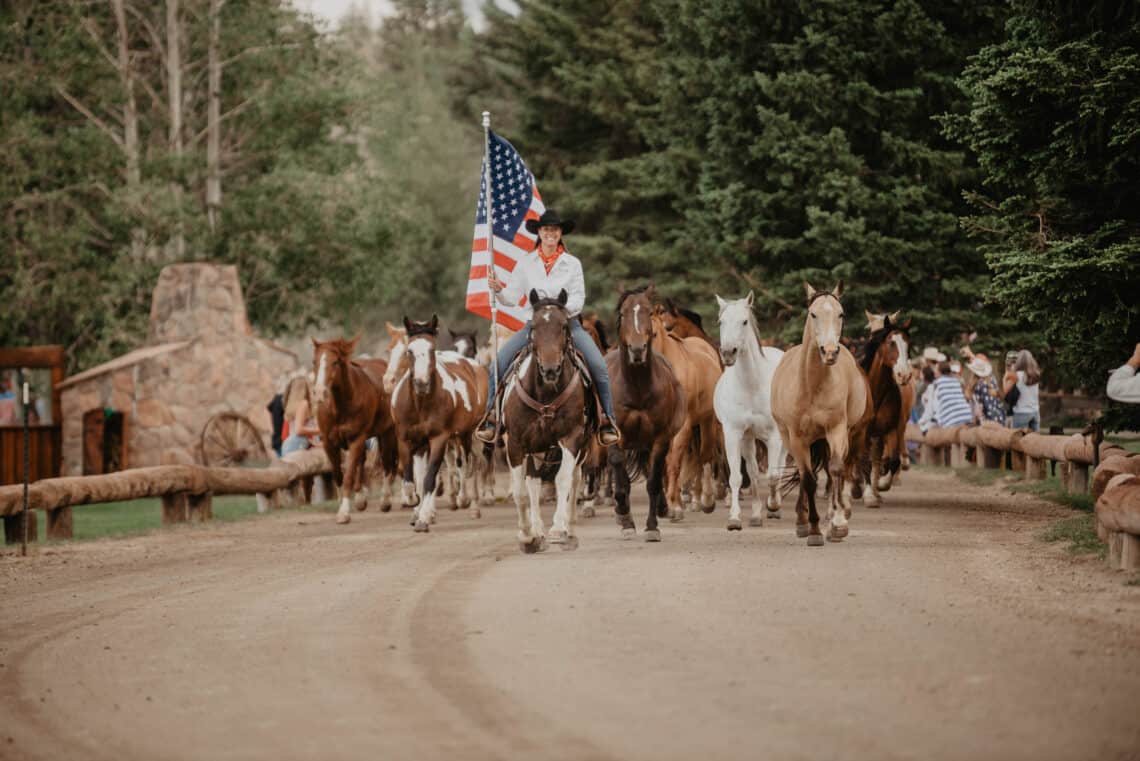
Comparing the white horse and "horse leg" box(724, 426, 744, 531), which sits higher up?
the white horse

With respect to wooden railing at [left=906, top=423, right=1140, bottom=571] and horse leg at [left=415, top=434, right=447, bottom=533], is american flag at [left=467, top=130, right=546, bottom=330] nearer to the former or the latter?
horse leg at [left=415, top=434, right=447, bottom=533]

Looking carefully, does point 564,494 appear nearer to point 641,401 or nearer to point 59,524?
point 641,401

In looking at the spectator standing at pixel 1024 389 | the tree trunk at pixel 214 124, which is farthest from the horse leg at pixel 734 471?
the tree trunk at pixel 214 124

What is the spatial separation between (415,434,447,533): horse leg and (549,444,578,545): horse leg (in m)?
3.70

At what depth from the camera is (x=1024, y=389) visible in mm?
29094

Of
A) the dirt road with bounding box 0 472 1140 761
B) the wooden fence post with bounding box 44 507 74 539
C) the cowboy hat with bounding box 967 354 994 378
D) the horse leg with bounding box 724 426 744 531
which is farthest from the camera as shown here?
the cowboy hat with bounding box 967 354 994 378

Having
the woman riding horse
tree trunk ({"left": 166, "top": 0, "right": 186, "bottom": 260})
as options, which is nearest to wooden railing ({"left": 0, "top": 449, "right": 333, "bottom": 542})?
the woman riding horse

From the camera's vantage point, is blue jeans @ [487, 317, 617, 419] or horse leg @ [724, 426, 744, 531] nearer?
blue jeans @ [487, 317, 617, 419]

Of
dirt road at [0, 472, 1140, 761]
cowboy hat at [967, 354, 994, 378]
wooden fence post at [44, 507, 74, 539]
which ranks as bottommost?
dirt road at [0, 472, 1140, 761]

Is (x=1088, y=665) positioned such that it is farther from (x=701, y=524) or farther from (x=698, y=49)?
(x=698, y=49)

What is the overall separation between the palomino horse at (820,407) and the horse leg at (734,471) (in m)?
1.12

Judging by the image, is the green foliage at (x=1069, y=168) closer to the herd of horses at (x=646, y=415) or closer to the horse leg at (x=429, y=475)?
the herd of horses at (x=646, y=415)

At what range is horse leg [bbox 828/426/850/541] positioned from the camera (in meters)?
16.0

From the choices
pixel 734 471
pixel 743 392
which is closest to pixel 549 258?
pixel 734 471
